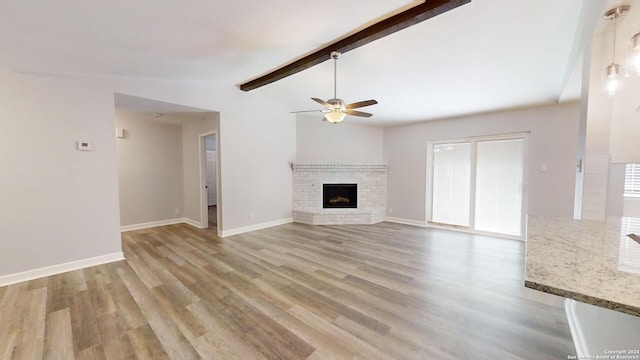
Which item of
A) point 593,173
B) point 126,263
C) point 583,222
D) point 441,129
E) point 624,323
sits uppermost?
point 441,129

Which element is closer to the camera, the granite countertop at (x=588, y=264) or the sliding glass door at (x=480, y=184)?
the granite countertop at (x=588, y=264)

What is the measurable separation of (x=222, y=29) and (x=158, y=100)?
1966mm

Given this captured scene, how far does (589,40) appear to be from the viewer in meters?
2.03

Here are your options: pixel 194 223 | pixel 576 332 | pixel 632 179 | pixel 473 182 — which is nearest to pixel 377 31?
pixel 632 179

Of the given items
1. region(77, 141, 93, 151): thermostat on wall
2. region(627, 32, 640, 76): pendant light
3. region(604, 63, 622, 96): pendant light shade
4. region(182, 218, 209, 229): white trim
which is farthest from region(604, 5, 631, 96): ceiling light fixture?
region(182, 218, 209, 229): white trim

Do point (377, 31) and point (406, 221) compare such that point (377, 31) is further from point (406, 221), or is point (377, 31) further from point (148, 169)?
point (148, 169)

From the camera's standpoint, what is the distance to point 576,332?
1827 millimetres

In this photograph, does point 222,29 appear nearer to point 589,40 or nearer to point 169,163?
point 589,40

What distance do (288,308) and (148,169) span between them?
4899 mm

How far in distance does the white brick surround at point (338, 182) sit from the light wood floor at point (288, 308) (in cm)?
193

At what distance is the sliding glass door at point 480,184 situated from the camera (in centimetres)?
458

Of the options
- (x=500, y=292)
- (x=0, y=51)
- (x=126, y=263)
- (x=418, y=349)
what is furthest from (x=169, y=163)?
(x=500, y=292)

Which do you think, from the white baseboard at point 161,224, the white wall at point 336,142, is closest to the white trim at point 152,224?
the white baseboard at point 161,224

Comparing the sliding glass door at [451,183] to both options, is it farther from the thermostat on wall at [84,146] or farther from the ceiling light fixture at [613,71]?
the thermostat on wall at [84,146]
